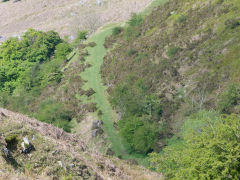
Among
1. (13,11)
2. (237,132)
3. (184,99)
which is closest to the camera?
(237,132)

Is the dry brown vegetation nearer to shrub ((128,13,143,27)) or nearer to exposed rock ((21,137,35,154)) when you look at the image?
shrub ((128,13,143,27))

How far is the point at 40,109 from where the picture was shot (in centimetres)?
5778

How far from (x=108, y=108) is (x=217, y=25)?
2807cm

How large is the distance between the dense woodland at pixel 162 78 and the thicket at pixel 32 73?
322mm

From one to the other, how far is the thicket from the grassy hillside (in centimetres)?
1263

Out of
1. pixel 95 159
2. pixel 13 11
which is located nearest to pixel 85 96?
pixel 95 159

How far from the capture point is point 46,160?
12.8m

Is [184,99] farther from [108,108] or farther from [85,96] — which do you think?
[85,96]

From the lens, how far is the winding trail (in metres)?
46.7

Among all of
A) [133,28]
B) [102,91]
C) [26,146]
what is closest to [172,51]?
[102,91]

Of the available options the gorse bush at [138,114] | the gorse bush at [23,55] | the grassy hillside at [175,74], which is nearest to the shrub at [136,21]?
the grassy hillside at [175,74]

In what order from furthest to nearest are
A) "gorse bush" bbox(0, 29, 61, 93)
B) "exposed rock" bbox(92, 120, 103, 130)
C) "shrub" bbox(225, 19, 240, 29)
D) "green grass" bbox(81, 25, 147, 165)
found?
"gorse bush" bbox(0, 29, 61, 93) < "shrub" bbox(225, 19, 240, 29) < "exposed rock" bbox(92, 120, 103, 130) < "green grass" bbox(81, 25, 147, 165)

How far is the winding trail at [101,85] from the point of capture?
46681 mm

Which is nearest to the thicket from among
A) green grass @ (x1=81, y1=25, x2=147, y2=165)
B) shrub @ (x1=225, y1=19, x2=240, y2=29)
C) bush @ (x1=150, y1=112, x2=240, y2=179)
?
green grass @ (x1=81, y1=25, x2=147, y2=165)
